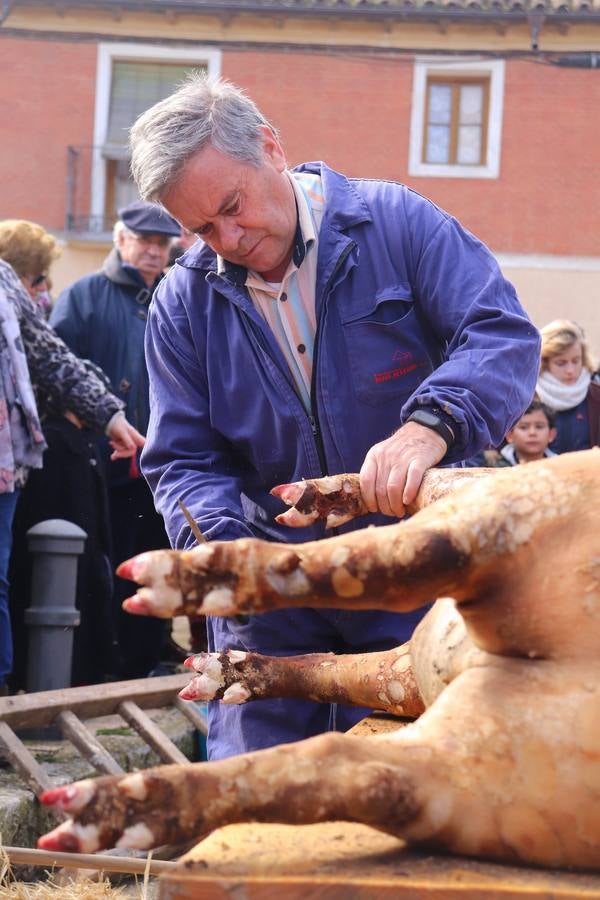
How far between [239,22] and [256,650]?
19476 mm

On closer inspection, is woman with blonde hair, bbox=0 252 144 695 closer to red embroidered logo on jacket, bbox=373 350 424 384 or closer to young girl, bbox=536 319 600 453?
young girl, bbox=536 319 600 453

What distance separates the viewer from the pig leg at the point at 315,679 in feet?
8.85

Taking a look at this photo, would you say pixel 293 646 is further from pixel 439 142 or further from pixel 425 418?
pixel 439 142

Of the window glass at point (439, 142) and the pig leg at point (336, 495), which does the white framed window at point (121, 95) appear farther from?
the pig leg at point (336, 495)

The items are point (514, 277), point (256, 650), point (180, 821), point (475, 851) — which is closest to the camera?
point (180, 821)

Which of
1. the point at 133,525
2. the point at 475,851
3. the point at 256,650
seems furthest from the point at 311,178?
the point at 133,525

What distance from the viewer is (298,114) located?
860 inches

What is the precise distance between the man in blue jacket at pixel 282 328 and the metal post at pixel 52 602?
245 centimetres

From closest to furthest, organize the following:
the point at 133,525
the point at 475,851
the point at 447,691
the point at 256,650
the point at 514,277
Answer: the point at 475,851 < the point at 447,691 < the point at 256,650 < the point at 133,525 < the point at 514,277

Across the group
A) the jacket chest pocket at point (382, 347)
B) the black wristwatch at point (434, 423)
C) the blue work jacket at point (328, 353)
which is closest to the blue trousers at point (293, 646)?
the blue work jacket at point (328, 353)

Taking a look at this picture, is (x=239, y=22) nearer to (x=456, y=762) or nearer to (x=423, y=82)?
(x=423, y=82)

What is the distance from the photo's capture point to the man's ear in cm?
330

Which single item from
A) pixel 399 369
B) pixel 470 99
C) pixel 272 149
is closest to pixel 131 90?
pixel 470 99

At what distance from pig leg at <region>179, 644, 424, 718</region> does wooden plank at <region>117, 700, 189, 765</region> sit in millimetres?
2893
